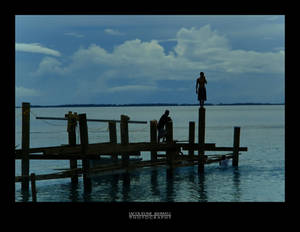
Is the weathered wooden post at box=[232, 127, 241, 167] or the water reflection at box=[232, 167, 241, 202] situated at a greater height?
the weathered wooden post at box=[232, 127, 241, 167]

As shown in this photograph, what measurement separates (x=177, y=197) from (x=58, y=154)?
5242mm

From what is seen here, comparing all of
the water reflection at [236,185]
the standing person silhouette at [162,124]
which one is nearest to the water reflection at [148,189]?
the water reflection at [236,185]

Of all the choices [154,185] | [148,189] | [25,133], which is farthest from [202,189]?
[25,133]

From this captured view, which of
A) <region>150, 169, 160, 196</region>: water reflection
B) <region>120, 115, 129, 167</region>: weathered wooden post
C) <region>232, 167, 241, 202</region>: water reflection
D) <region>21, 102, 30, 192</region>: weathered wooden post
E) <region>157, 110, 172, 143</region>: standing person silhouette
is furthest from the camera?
<region>157, 110, 172, 143</region>: standing person silhouette

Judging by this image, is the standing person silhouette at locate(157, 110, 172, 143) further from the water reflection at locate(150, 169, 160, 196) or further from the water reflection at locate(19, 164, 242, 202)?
the water reflection at locate(150, 169, 160, 196)

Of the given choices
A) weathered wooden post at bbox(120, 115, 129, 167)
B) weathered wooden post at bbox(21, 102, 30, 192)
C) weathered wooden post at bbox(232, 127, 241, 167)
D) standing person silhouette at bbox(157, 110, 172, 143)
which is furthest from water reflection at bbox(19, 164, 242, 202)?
standing person silhouette at bbox(157, 110, 172, 143)

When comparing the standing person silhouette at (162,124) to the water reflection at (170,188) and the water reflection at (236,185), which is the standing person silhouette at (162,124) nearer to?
the water reflection at (170,188)

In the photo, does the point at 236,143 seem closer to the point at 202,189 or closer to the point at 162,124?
the point at 202,189

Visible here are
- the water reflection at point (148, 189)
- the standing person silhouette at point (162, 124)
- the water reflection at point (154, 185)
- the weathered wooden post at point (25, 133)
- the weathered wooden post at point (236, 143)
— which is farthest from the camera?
the weathered wooden post at point (236, 143)

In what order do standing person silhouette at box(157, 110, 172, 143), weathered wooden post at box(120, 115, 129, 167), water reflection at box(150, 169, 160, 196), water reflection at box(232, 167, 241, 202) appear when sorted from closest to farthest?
weathered wooden post at box(120, 115, 129, 167) → water reflection at box(232, 167, 241, 202) → water reflection at box(150, 169, 160, 196) → standing person silhouette at box(157, 110, 172, 143)

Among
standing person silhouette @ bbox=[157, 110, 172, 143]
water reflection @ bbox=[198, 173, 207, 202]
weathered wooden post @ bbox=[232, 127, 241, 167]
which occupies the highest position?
standing person silhouette @ bbox=[157, 110, 172, 143]
